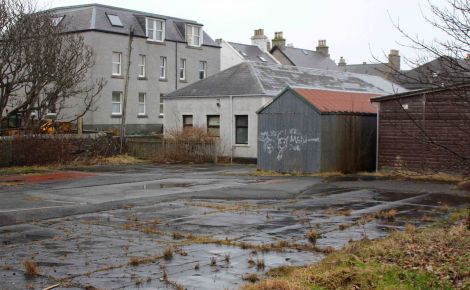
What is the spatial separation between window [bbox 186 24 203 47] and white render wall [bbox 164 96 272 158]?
12.9 metres

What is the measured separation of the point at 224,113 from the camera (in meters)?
34.0

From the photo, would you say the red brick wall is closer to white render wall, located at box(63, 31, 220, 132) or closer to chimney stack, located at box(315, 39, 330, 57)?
white render wall, located at box(63, 31, 220, 132)

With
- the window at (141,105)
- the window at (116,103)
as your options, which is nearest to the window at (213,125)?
the window at (116,103)

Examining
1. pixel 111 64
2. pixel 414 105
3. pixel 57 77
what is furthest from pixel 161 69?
pixel 414 105

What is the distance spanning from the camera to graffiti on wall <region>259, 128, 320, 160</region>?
80.4ft

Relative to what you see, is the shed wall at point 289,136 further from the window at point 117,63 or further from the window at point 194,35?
the window at point 194,35

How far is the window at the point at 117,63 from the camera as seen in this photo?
140 ft

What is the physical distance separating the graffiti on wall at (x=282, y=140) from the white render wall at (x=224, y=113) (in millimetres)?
6540

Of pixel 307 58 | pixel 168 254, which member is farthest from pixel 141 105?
pixel 168 254

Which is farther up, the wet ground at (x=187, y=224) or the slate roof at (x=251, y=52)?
the slate roof at (x=251, y=52)

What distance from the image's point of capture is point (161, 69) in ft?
152

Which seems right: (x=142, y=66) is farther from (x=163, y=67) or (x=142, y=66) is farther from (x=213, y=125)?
(x=213, y=125)

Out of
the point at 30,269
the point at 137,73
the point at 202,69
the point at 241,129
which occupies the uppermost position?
the point at 202,69

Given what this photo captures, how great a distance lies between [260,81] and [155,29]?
1553cm
